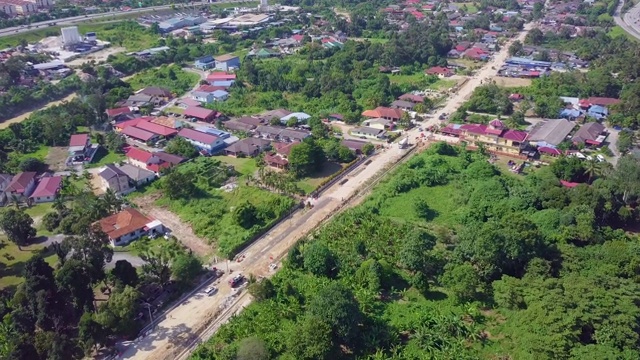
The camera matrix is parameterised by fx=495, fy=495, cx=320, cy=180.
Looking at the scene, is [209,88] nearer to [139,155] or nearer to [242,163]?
[139,155]

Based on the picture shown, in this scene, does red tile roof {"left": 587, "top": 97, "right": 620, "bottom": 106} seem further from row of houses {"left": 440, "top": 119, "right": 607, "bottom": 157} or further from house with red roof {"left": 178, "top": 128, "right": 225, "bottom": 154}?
house with red roof {"left": 178, "top": 128, "right": 225, "bottom": 154}

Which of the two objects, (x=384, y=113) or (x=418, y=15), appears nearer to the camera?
(x=384, y=113)

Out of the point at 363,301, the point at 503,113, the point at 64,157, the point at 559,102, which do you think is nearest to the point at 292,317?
the point at 363,301

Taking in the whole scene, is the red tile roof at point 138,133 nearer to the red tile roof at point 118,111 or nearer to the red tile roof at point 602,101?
the red tile roof at point 118,111

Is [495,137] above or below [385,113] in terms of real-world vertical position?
above

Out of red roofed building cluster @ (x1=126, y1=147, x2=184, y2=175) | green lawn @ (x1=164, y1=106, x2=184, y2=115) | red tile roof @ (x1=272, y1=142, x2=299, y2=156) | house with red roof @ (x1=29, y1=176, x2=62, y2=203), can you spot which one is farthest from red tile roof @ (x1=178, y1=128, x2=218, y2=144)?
house with red roof @ (x1=29, y1=176, x2=62, y2=203)

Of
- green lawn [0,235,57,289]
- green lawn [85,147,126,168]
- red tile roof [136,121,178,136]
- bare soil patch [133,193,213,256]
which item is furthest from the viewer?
red tile roof [136,121,178,136]

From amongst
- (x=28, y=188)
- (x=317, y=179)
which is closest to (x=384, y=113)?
(x=317, y=179)
